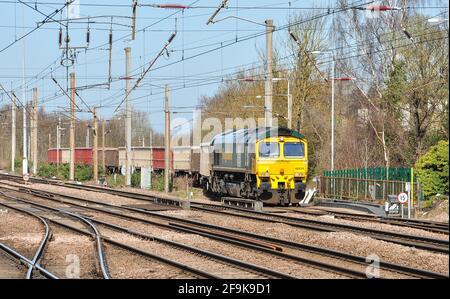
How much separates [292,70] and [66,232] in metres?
35.5

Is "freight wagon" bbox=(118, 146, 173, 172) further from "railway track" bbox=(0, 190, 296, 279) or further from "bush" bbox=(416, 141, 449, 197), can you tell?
"railway track" bbox=(0, 190, 296, 279)

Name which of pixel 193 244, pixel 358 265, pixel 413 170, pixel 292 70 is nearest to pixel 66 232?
pixel 193 244

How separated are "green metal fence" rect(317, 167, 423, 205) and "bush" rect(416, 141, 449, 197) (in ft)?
1.19

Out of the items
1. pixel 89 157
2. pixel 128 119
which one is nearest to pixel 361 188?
pixel 128 119

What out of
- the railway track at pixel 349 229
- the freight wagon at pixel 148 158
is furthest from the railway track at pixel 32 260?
the freight wagon at pixel 148 158

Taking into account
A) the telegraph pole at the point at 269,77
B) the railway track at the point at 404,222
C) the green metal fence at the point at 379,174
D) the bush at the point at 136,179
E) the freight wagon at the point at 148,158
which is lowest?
the railway track at the point at 404,222

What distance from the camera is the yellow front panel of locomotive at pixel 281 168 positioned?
109 feet

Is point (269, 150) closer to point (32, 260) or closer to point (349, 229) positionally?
point (349, 229)

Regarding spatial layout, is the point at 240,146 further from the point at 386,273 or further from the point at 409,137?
the point at 386,273

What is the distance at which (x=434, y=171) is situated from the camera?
3194cm

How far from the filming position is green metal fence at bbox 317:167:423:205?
34.4 metres

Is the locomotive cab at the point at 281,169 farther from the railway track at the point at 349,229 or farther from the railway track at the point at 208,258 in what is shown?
the railway track at the point at 208,258

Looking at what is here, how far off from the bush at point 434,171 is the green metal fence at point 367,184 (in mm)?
363

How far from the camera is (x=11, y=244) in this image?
63.3 feet
